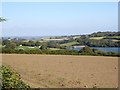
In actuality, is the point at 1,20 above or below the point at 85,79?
above

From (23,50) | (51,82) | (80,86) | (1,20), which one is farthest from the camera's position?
(23,50)

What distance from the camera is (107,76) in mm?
13016

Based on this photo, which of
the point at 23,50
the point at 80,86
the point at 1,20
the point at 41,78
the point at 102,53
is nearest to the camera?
the point at 1,20

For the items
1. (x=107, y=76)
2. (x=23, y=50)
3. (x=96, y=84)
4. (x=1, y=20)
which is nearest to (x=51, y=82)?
(x=96, y=84)

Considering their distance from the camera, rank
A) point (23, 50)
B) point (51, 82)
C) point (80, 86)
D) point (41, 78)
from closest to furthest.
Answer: point (80, 86) → point (51, 82) → point (41, 78) → point (23, 50)

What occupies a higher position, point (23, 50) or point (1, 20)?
point (1, 20)

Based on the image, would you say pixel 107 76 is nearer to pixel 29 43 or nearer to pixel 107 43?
pixel 107 43

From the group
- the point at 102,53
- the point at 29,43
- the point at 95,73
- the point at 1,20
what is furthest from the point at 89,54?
the point at 1,20

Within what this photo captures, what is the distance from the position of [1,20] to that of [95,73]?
6.96 meters

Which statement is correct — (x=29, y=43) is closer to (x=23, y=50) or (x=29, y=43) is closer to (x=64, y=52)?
(x=23, y=50)

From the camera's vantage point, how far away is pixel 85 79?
12.0 m

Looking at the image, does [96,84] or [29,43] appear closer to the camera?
[96,84]

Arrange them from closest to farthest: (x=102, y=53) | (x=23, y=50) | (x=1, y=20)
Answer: (x=1, y=20) < (x=102, y=53) < (x=23, y=50)

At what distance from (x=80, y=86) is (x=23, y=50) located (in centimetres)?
1691
